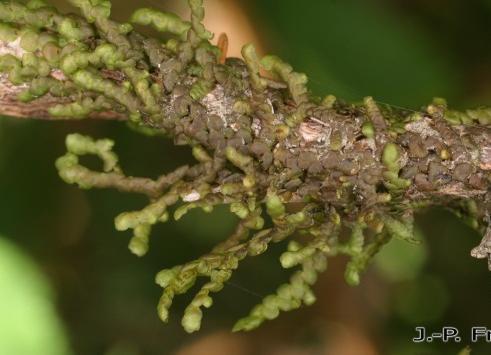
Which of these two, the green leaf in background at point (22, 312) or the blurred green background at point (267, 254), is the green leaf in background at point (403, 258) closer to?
the blurred green background at point (267, 254)

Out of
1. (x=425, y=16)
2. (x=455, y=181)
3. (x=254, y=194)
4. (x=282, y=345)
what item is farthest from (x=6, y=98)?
(x=282, y=345)

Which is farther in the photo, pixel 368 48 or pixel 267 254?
pixel 267 254

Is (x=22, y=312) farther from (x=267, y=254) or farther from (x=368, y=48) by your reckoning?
(x=368, y=48)

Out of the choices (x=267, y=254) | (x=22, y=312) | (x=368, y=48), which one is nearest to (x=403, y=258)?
(x=267, y=254)

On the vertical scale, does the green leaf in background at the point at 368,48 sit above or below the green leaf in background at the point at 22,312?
above

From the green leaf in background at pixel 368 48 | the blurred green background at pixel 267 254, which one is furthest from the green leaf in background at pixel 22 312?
the green leaf in background at pixel 368 48

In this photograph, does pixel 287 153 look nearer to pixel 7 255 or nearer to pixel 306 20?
pixel 306 20

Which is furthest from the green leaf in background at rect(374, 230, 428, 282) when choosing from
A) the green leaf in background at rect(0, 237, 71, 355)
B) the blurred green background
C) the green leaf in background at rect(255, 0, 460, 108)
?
the green leaf in background at rect(0, 237, 71, 355)
